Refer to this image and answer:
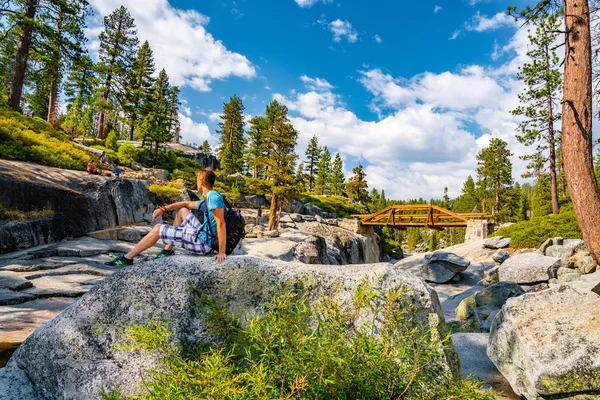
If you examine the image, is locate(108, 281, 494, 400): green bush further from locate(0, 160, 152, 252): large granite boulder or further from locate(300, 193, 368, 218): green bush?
locate(300, 193, 368, 218): green bush

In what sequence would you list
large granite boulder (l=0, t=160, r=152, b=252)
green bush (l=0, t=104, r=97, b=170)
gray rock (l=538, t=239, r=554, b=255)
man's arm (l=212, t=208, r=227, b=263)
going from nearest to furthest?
1. man's arm (l=212, t=208, r=227, b=263)
2. large granite boulder (l=0, t=160, r=152, b=252)
3. green bush (l=0, t=104, r=97, b=170)
4. gray rock (l=538, t=239, r=554, b=255)

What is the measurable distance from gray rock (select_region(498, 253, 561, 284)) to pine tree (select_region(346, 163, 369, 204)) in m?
37.1

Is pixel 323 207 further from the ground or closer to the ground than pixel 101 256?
further from the ground

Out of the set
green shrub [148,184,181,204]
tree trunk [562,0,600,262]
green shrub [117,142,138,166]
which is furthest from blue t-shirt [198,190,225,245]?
green shrub [117,142,138,166]

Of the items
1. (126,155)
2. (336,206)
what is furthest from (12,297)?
(336,206)

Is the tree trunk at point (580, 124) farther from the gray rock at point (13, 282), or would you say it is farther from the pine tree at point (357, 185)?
the pine tree at point (357, 185)

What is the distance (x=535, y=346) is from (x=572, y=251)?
588 inches

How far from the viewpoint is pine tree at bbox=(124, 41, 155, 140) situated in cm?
4275

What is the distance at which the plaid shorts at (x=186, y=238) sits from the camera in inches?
160

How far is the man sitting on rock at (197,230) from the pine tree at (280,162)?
20647mm

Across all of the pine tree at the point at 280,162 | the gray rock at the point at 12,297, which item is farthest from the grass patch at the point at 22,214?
the pine tree at the point at 280,162

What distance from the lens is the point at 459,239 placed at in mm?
76938

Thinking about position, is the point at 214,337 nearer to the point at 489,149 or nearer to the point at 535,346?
the point at 535,346

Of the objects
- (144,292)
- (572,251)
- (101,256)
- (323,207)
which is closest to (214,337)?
(144,292)
